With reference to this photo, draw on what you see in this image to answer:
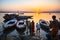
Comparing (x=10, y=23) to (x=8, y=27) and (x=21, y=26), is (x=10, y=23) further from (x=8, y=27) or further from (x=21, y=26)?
(x=21, y=26)

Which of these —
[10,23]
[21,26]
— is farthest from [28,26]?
[10,23]

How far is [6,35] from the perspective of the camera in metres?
2.36

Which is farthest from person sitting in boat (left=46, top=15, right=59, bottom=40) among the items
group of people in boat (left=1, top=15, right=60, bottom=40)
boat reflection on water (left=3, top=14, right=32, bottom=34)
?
boat reflection on water (left=3, top=14, right=32, bottom=34)

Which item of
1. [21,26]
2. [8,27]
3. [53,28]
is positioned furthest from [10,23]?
[53,28]

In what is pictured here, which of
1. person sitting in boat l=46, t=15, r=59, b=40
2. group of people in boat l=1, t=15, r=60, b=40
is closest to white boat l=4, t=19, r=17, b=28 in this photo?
group of people in boat l=1, t=15, r=60, b=40

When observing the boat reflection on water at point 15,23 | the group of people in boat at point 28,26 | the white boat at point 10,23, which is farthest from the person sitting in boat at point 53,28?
the white boat at point 10,23

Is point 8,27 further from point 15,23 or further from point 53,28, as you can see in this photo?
point 53,28

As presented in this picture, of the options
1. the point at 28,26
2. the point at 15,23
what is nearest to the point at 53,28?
the point at 28,26

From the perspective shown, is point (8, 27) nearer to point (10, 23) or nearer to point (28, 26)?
point (10, 23)

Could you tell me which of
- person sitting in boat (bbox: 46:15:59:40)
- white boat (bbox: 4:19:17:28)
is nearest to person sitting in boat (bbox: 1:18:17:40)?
white boat (bbox: 4:19:17:28)

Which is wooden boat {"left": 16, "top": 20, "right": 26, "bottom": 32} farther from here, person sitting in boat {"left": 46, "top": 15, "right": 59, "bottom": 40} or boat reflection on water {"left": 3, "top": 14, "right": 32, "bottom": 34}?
person sitting in boat {"left": 46, "top": 15, "right": 59, "bottom": 40}

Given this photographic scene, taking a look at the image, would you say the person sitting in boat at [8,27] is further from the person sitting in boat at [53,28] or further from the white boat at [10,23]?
the person sitting in boat at [53,28]

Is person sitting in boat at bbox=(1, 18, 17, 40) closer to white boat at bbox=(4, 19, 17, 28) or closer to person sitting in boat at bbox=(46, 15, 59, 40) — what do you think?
white boat at bbox=(4, 19, 17, 28)

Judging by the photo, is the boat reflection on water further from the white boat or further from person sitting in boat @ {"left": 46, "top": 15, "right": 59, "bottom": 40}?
person sitting in boat @ {"left": 46, "top": 15, "right": 59, "bottom": 40}
